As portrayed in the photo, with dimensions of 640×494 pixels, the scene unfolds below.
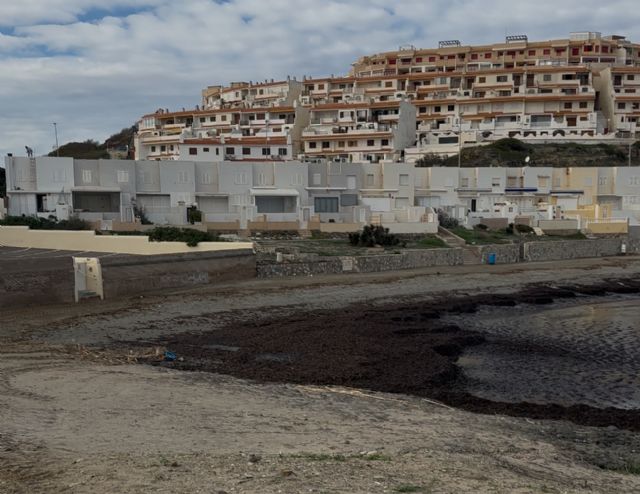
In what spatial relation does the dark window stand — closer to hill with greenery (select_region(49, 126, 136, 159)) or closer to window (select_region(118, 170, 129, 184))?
window (select_region(118, 170, 129, 184))

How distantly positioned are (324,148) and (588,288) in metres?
46.2

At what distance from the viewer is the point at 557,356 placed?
18844mm

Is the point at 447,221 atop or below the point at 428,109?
below

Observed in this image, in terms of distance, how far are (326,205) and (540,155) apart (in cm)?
3255

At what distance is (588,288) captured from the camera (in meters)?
34.4

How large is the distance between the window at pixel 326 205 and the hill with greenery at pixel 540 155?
21310mm

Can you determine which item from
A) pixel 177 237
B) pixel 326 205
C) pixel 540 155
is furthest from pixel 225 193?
pixel 540 155

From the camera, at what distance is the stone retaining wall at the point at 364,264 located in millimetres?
34125

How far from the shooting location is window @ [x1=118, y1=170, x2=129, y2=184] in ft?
163

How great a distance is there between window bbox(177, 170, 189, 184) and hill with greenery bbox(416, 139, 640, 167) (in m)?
30.8

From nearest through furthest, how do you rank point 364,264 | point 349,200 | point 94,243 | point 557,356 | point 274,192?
1. point 557,356
2. point 94,243
3. point 364,264
4. point 274,192
5. point 349,200

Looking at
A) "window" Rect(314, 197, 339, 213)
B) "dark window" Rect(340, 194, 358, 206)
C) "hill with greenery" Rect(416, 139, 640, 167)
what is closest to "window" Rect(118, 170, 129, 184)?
"window" Rect(314, 197, 339, 213)

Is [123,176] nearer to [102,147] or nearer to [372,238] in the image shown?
[372,238]

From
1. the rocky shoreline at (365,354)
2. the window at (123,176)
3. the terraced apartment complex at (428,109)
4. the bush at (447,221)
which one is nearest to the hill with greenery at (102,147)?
the terraced apartment complex at (428,109)
